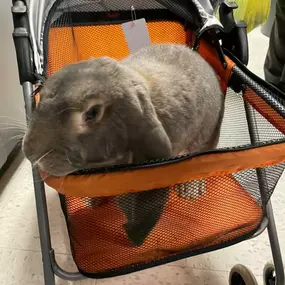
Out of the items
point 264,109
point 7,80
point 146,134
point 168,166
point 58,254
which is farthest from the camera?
point 7,80

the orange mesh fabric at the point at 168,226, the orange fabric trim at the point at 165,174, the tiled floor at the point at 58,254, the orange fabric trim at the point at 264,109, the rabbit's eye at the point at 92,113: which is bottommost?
the tiled floor at the point at 58,254

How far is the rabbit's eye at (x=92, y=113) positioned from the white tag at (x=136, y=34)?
2.26 ft

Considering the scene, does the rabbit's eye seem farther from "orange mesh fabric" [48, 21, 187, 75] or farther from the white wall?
the white wall

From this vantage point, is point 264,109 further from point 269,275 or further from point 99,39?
point 99,39

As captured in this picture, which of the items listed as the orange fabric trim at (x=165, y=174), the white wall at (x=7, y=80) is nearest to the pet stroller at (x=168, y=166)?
the orange fabric trim at (x=165, y=174)

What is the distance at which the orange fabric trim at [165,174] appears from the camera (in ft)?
2.20

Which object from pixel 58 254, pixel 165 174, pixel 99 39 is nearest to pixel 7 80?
pixel 99 39

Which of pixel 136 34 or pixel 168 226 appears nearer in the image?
pixel 168 226

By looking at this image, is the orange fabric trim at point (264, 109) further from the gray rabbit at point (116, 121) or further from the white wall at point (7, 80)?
the white wall at point (7, 80)

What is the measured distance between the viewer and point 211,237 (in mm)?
942

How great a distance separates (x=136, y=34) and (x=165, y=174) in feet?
2.65

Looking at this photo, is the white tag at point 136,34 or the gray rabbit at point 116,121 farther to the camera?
the white tag at point 136,34

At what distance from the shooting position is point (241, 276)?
1.11 meters

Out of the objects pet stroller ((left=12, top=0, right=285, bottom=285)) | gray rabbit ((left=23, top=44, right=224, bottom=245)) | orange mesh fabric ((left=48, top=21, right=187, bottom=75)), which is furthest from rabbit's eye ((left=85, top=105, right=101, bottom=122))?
orange mesh fabric ((left=48, top=21, right=187, bottom=75))
